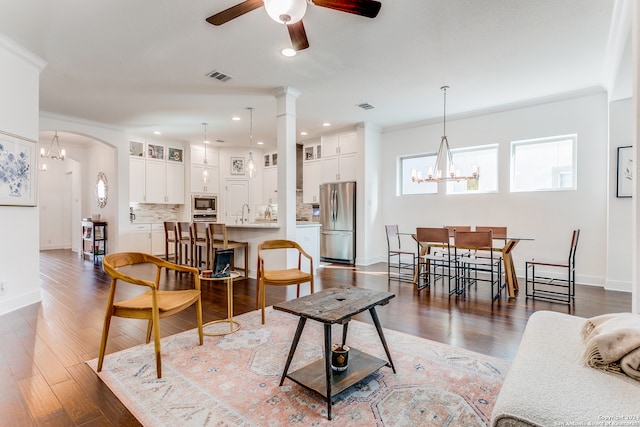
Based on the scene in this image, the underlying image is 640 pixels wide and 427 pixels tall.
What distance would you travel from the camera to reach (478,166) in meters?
5.51

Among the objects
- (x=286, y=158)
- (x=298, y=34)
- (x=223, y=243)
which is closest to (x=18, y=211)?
(x=223, y=243)

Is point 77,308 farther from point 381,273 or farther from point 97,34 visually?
point 381,273

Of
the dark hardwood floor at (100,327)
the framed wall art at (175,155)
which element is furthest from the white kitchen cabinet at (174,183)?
the dark hardwood floor at (100,327)

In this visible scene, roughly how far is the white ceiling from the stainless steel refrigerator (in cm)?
172

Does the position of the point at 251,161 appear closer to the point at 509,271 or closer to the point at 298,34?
the point at 298,34

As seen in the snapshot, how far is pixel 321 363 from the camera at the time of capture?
2055 millimetres

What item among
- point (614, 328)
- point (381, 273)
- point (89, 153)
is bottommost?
point (381, 273)

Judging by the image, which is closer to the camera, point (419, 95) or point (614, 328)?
point (614, 328)

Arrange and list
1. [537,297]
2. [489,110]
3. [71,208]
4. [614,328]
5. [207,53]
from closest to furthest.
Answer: [614,328] < [207,53] < [537,297] < [489,110] < [71,208]

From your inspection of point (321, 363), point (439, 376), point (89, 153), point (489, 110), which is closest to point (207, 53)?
point (321, 363)

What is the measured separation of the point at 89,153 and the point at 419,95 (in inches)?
303

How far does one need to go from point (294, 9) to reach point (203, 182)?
22.2ft

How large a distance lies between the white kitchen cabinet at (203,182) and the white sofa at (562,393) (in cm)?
773

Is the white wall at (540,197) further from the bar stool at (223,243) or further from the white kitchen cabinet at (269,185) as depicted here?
the white kitchen cabinet at (269,185)
